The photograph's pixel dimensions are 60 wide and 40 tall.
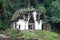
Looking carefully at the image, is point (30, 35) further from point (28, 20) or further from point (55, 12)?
point (55, 12)

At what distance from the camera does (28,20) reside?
119 feet

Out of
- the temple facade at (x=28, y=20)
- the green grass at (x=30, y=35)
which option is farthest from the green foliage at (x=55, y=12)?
the green grass at (x=30, y=35)

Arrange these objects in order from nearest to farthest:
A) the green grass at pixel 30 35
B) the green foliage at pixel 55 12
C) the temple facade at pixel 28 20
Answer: the green grass at pixel 30 35, the temple facade at pixel 28 20, the green foliage at pixel 55 12

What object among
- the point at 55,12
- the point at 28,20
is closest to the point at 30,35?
the point at 28,20

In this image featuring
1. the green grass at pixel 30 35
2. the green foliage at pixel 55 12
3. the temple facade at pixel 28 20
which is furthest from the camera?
the green foliage at pixel 55 12

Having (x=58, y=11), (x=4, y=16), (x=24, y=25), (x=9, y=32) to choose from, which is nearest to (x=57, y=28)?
(x=58, y=11)

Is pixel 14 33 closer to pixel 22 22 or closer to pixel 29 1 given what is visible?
pixel 22 22

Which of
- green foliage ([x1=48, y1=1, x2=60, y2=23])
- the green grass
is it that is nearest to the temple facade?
green foliage ([x1=48, y1=1, x2=60, y2=23])

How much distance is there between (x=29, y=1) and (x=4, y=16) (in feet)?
27.3

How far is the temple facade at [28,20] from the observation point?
3600cm

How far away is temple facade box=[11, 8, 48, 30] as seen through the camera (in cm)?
3600

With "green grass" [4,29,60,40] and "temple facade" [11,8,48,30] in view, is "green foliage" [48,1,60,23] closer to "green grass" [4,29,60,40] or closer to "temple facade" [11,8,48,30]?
"temple facade" [11,8,48,30]

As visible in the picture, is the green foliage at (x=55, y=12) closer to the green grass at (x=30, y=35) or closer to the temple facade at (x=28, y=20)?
the temple facade at (x=28, y=20)

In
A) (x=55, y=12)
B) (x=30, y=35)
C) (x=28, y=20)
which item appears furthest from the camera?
(x=55, y=12)
